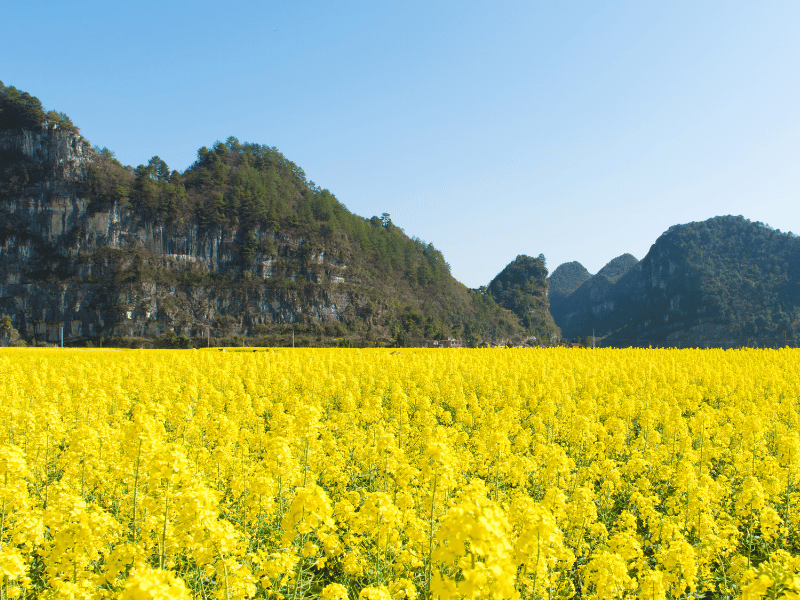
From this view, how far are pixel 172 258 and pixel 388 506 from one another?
114 metres

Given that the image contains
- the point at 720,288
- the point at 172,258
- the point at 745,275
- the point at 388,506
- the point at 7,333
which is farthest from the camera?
the point at 720,288

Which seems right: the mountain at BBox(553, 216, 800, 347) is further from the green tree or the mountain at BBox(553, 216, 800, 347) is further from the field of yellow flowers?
the green tree

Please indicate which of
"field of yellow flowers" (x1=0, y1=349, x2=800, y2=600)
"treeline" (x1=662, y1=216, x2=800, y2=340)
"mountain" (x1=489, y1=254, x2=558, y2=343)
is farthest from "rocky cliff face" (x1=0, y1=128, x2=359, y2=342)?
"treeline" (x1=662, y1=216, x2=800, y2=340)

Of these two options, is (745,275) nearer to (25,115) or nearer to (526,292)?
(526,292)

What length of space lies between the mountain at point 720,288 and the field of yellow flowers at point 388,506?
11077 centimetres

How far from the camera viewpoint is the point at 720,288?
124m

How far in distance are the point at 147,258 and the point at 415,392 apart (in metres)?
104

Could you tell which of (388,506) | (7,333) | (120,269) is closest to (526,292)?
(120,269)

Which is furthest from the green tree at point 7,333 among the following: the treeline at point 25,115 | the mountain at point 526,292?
the mountain at point 526,292

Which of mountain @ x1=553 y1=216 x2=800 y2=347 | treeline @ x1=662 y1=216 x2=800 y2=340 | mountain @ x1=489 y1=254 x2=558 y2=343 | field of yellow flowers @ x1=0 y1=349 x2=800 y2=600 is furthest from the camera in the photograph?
mountain @ x1=489 y1=254 x2=558 y2=343

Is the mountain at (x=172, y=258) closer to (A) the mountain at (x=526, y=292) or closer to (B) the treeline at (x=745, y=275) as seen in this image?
(A) the mountain at (x=526, y=292)

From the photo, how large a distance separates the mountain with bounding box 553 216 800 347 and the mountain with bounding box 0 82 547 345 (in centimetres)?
6265

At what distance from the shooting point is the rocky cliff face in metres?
93.5

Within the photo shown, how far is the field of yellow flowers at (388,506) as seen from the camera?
4.09 metres
